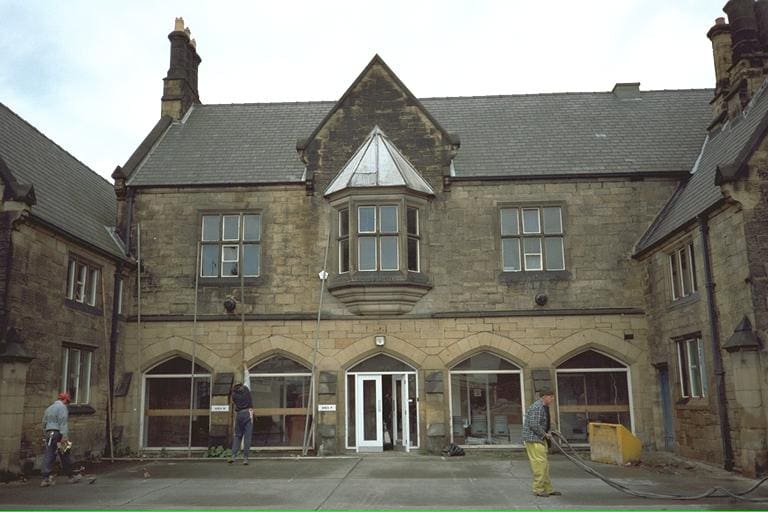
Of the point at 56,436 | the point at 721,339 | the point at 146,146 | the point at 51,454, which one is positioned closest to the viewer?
the point at 51,454

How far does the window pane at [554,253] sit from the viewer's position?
18750 mm

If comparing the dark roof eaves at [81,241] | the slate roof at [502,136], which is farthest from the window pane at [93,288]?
the slate roof at [502,136]

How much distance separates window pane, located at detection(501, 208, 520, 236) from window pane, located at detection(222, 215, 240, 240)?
7124mm

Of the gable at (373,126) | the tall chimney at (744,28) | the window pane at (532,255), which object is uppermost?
the tall chimney at (744,28)

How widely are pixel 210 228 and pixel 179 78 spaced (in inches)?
Result: 258

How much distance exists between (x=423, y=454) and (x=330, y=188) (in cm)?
727

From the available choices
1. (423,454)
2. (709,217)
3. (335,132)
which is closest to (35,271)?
(335,132)

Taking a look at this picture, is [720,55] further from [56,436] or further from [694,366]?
[56,436]

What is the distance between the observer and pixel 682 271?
16672 mm

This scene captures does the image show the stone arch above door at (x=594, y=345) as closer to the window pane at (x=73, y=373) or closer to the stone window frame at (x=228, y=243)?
the stone window frame at (x=228, y=243)

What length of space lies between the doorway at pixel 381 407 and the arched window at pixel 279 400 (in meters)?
1.24

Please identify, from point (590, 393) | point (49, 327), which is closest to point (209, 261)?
point (49, 327)

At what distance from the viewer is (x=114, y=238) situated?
19109 millimetres

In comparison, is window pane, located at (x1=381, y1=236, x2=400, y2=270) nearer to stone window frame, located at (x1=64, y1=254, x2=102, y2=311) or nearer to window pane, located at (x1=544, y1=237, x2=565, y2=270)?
window pane, located at (x1=544, y1=237, x2=565, y2=270)
